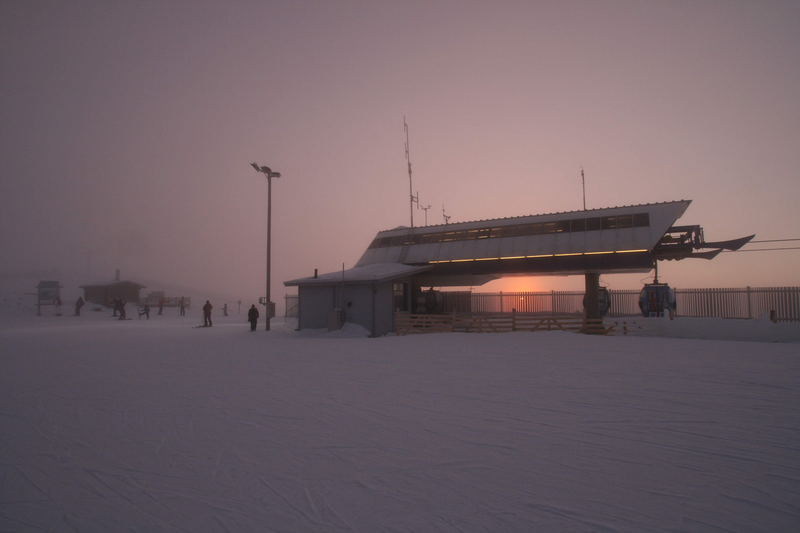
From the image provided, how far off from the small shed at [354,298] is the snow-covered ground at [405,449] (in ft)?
38.0

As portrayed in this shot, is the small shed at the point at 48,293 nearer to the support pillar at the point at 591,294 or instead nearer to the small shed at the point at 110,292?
the small shed at the point at 110,292

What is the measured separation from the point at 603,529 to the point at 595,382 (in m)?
6.39

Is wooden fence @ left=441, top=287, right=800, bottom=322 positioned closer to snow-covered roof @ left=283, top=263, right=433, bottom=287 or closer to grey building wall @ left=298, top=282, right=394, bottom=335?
snow-covered roof @ left=283, top=263, right=433, bottom=287

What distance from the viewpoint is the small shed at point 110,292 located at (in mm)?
53562

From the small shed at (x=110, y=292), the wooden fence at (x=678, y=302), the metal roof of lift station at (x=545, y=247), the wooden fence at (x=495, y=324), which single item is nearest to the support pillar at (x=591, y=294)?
the metal roof of lift station at (x=545, y=247)

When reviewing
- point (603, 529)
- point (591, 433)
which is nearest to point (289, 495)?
point (603, 529)

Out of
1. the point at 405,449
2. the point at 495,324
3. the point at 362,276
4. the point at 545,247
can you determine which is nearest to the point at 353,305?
the point at 362,276

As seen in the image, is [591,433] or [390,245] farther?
[390,245]

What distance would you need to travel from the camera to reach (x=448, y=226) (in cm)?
2969

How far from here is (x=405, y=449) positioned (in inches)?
214

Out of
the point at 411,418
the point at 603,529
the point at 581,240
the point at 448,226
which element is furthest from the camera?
the point at 448,226

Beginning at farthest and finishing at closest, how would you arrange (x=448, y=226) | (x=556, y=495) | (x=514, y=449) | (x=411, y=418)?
(x=448, y=226)
(x=411, y=418)
(x=514, y=449)
(x=556, y=495)

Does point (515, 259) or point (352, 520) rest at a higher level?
point (515, 259)

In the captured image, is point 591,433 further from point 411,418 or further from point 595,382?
point 595,382
